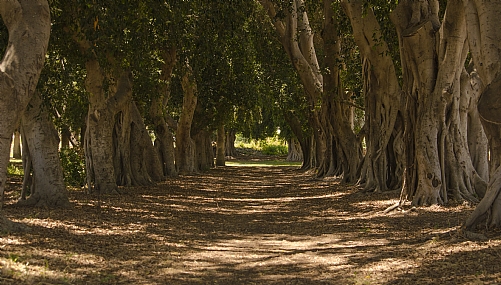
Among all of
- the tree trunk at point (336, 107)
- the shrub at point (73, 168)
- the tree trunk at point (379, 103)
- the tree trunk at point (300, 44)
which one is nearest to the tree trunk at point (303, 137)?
the tree trunk at point (300, 44)

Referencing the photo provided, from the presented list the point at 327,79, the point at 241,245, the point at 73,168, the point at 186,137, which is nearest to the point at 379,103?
the point at 327,79

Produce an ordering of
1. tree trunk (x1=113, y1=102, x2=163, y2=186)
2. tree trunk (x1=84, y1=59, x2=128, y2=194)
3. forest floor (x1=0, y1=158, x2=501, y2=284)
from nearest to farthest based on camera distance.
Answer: forest floor (x1=0, y1=158, x2=501, y2=284) < tree trunk (x1=84, y1=59, x2=128, y2=194) < tree trunk (x1=113, y1=102, x2=163, y2=186)

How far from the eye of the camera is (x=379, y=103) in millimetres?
16938

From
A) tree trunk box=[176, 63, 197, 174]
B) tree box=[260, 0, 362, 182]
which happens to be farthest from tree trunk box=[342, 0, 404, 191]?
tree trunk box=[176, 63, 197, 174]

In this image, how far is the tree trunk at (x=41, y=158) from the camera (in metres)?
11.8

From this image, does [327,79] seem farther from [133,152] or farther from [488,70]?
[488,70]

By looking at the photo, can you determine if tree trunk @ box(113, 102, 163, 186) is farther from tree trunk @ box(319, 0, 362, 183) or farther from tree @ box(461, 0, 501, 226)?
tree @ box(461, 0, 501, 226)

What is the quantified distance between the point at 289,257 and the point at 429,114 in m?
5.62

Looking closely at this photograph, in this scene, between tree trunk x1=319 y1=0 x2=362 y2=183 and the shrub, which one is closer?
the shrub

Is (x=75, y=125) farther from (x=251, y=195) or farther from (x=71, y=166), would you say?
(x=251, y=195)

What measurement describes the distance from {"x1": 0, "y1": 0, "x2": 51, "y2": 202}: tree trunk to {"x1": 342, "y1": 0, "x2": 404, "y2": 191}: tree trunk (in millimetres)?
8294

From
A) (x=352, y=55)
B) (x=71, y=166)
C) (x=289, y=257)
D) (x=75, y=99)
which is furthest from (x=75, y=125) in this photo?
(x=289, y=257)

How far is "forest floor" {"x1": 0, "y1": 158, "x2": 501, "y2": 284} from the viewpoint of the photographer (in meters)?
6.86

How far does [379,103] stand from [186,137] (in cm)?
1400
